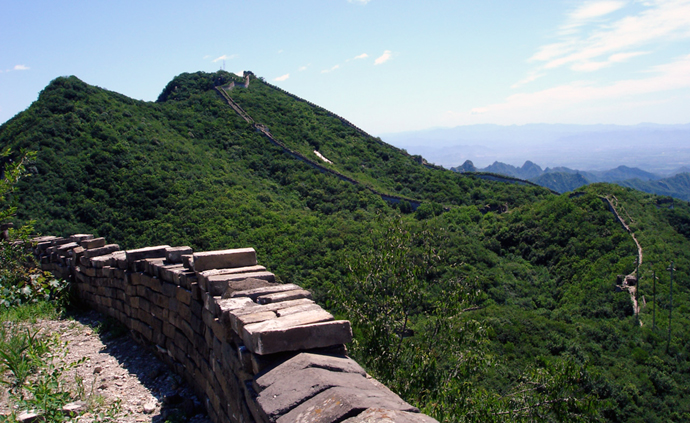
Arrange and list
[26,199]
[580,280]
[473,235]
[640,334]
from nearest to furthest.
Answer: [640,334], [26,199], [580,280], [473,235]

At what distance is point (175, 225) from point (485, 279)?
17065 millimetres

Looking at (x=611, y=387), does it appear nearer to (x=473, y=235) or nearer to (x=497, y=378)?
(x=497, y=378)

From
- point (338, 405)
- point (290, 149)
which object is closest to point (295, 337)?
point (338, 405)

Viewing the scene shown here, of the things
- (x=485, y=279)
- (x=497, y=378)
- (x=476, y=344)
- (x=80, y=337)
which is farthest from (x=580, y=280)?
(x=80, y=337)

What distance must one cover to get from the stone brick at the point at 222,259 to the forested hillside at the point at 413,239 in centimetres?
244

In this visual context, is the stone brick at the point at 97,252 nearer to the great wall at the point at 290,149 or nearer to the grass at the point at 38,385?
the grass at the point at 38,385

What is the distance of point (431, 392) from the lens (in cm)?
630

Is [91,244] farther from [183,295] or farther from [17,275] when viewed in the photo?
[183,295]

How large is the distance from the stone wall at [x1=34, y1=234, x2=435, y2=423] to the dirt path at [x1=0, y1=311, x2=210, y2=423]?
0.17 meters

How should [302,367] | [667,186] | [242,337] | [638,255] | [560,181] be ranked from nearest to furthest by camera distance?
[302,367], [242,337], [638,255], [667,186], [560,181]

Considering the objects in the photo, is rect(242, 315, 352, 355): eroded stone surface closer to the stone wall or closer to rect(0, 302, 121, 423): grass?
the stone wall

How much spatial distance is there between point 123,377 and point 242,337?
9.50 ft

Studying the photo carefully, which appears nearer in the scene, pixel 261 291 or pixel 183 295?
pixel 261 291

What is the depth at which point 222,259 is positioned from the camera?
5316 millimetres
